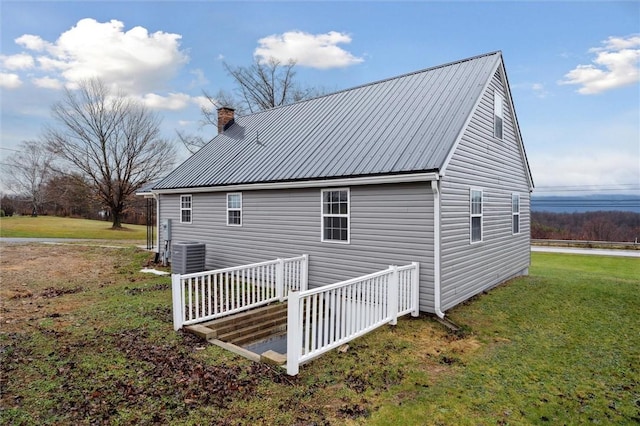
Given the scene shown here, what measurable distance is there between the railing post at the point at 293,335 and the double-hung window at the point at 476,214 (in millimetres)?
5439

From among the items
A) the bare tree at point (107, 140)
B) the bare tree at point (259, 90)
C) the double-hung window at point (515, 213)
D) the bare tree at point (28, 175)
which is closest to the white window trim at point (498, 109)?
the double-hung window at point (515, 213)

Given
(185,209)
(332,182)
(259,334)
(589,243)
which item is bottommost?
(589,243)

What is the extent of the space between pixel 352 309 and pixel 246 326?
8.29 ft

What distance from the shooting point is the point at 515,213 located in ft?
38.1

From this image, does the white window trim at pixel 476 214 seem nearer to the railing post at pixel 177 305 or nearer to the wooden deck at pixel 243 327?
the wooden deck at pixel 243 327

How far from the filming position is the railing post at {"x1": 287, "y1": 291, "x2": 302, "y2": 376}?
482cm

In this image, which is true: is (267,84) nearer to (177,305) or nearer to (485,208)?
(485,208)

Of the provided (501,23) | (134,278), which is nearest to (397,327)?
(134,278)

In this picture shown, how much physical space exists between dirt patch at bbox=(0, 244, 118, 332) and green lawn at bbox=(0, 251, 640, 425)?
0.25m

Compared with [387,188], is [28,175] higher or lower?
higher

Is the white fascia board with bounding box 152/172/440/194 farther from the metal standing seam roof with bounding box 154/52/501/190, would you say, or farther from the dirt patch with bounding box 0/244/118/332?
the dirt patch with bounding box 0/244/118/332

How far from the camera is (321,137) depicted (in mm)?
10297

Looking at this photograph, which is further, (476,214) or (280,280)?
(476,214)

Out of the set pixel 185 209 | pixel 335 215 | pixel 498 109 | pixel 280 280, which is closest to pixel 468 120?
pixel 498 109
